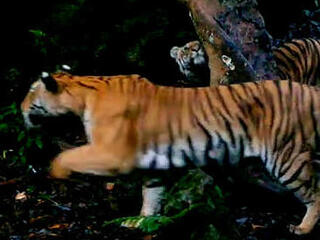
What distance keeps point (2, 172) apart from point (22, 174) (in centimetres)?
19

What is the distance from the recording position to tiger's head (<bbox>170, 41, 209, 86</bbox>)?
22.1 feet

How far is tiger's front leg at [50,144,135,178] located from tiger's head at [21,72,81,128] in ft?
1.11

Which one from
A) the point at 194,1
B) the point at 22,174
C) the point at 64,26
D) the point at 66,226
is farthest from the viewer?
the point at 64,26

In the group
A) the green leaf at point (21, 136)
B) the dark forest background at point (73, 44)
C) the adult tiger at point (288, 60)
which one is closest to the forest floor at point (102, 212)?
the green leaf at point (21, 136)

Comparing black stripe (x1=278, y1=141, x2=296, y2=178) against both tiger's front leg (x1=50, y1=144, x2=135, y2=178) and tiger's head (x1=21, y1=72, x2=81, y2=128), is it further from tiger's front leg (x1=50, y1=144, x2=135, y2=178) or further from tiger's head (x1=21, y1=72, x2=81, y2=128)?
tiger's head (x1=21, y1=72, x2=81, y2=128)

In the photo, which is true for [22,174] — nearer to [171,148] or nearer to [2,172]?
[2,172]

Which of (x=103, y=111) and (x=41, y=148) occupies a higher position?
(x=103, y=111)

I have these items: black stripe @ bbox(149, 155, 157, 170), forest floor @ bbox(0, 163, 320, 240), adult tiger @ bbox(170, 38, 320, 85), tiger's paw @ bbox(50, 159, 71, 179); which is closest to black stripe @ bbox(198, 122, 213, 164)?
black stripe @ bbox(149, 155, 157, 170)

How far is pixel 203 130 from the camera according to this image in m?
4.62

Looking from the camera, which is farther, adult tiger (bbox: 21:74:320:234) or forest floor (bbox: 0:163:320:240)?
forest floor (bbox: 0:163:320:240)

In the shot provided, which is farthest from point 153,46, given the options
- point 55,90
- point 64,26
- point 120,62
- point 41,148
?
point 55,90

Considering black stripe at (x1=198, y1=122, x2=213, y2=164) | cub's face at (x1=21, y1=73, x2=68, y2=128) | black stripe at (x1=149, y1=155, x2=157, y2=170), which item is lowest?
black stripe at (x1=149, y1=155, x2=157, y2=170)

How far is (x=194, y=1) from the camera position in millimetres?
5730

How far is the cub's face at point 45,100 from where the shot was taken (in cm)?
472
